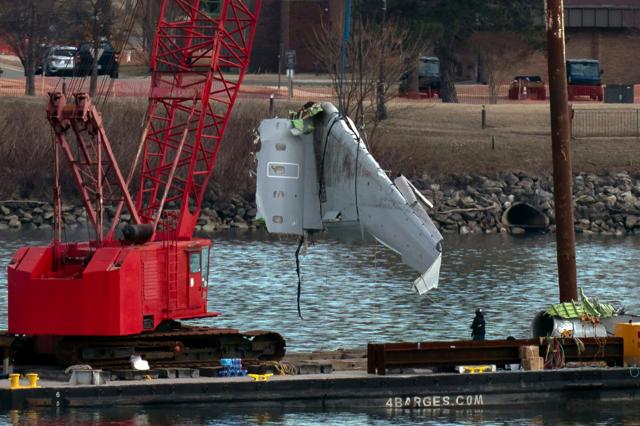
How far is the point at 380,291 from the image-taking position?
65625mm

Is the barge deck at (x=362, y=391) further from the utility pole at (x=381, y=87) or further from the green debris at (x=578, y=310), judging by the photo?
the utility pole at (x=381, y=87)

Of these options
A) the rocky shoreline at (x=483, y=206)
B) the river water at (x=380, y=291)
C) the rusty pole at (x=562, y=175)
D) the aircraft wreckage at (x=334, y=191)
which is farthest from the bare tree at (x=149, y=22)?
the rusty pole at (x=562, y=175)

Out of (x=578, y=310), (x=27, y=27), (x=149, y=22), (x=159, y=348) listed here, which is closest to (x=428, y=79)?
(x=27, y=27)

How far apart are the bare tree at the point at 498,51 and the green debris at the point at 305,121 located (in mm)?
74570

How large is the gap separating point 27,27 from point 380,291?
51384mm

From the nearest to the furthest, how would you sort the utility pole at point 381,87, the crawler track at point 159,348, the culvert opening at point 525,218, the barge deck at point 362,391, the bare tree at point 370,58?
the barge deck at point 362,391
the crawler track at point 159,348
the culvert opening at point 525,218
the bare tree at point 370,58
the utility pole at point 381,87

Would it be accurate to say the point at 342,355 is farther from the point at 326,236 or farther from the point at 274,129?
the point at 326,236

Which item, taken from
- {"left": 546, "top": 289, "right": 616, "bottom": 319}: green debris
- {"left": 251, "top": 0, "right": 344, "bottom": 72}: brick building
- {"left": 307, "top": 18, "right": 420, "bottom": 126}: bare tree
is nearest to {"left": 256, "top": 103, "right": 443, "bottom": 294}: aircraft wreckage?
{"left": 546, "top": 289, "right": 616, "bottom": 319}: green debris

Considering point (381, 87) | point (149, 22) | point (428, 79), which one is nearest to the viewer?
point (149, 22)

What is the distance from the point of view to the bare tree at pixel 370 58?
96.3 meters

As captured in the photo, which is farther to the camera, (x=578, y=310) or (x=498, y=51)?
(x=498, y=51)

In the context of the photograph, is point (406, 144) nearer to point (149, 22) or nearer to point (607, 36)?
point (149, 22)

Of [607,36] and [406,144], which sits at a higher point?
[607,36]

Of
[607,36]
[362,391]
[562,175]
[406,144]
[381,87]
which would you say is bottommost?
[362,391]
